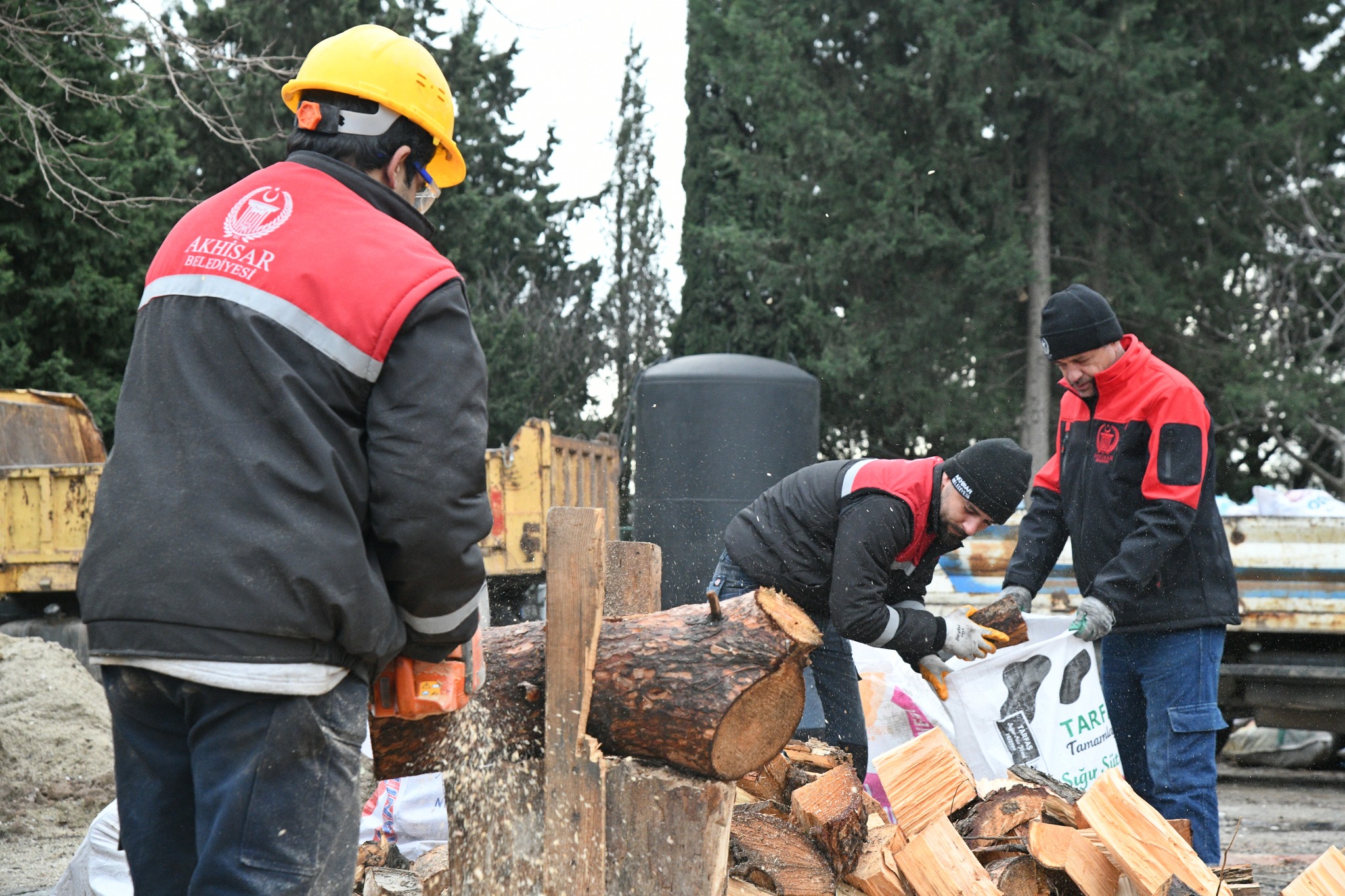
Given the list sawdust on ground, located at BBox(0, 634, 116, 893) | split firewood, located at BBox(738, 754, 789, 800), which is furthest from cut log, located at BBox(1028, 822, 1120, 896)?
sawdust on ground, located at BBox(0, 634, 116, 893)

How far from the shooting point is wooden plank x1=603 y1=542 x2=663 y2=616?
3.52 metres

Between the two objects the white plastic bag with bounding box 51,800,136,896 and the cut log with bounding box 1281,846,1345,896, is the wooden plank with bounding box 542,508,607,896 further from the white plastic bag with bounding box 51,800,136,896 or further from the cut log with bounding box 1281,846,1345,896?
the cut log with bounding box 1281,846,1345,896

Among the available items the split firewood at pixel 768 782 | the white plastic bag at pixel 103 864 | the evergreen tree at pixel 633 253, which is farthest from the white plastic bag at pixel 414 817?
the evergreen tree at pixel 633 253

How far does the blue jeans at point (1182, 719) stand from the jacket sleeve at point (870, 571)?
774mm

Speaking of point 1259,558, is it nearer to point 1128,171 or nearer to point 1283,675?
point 1283,675

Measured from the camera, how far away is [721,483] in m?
7.67

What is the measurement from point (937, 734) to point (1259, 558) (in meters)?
3.89

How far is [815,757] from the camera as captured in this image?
3631mm

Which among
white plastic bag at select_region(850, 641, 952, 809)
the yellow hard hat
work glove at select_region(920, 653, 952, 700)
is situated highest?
the yellow hard hat

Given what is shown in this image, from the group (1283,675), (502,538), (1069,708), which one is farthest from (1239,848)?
(502,538)

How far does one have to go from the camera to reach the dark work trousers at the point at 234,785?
5.62 ft

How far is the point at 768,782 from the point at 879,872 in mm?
565

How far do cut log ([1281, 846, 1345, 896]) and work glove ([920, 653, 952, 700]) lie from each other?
1.32 metres

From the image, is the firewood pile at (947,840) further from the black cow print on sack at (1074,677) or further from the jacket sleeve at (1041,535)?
the black cow print on sack at (1074,677)
